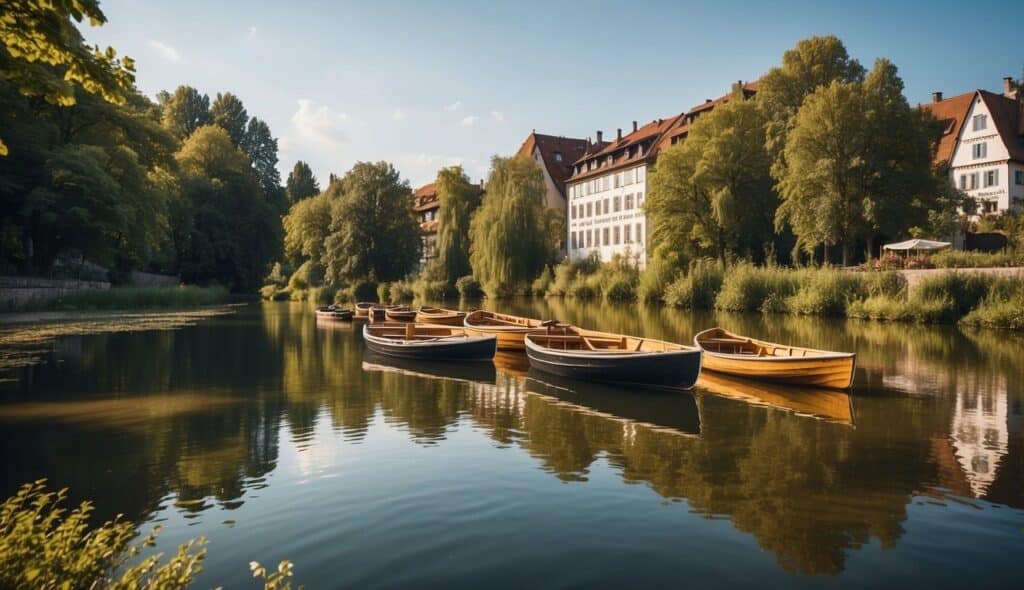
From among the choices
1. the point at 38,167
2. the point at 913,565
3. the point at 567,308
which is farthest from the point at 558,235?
the point at 913,565

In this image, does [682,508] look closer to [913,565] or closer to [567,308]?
[913,565]

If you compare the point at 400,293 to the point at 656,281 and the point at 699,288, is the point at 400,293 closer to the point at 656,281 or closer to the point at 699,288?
the point at 656,281

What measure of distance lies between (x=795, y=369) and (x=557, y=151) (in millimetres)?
58669

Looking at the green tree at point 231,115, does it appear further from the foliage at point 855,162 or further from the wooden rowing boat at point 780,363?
the wooden rowing boat at point 780,363

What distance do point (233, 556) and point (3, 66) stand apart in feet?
13.6

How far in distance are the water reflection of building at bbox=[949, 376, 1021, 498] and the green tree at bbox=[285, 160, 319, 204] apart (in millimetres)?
92723

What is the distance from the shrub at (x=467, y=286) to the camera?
54.5 m

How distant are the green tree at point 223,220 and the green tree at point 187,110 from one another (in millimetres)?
11902

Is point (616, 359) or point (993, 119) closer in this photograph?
point (616, 359)

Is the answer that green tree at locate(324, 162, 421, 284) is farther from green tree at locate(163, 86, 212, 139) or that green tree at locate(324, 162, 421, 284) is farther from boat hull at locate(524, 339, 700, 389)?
boat hull at locate(524, 339, 700, 389)

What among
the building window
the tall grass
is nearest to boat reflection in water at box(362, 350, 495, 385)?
the tall grass

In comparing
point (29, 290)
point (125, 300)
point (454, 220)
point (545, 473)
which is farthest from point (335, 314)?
point (545, 473)

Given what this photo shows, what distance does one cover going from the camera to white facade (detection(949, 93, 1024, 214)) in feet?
152

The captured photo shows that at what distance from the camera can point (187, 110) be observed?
268 ft
